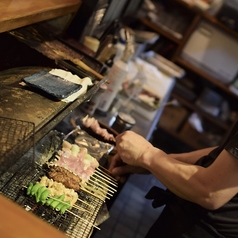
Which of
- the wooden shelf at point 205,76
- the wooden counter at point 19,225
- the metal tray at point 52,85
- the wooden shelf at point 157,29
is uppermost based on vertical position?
the wooden counter at point 19,225

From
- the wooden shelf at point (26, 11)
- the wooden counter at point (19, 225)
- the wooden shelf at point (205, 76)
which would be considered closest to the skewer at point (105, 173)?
the wooden shelf at point (26, 11)

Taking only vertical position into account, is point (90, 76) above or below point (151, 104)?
above

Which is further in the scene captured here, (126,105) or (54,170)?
(126,105)

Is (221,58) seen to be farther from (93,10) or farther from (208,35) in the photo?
(93,10)

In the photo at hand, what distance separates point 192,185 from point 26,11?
0.94 meters

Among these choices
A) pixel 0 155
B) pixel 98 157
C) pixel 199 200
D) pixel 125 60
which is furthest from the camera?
pixel 125 60

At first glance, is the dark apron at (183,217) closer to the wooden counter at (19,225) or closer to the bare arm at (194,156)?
the bare arm at (194,156)

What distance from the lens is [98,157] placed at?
179 centimetres

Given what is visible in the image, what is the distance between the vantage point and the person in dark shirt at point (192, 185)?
4.30ft

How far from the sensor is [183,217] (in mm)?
1567

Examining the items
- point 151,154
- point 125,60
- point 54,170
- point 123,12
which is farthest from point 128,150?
point 123,12

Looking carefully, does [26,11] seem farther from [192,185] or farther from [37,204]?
[192,185]

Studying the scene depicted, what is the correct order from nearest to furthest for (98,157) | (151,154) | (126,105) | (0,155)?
(0,155) < (151,154) < (98,157) < (126,105)

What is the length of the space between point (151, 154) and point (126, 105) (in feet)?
4.35
